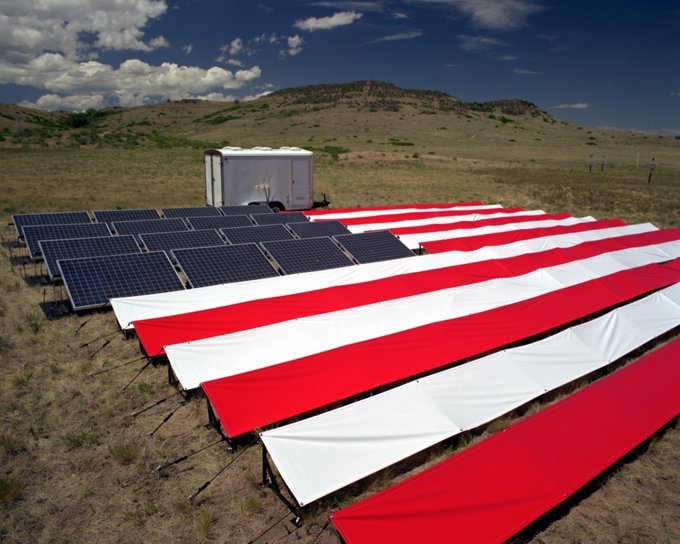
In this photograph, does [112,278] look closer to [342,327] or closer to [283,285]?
[283,285]

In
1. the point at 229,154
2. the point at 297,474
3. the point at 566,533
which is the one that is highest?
the point at 229,154

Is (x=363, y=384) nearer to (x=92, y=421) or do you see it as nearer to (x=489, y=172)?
(x=92, y=421)

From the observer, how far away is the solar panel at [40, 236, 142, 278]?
11.8 m

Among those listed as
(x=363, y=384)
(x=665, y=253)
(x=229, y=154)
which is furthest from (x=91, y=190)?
(x=665, y=253)

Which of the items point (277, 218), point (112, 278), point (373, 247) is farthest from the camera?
point (277, 218)

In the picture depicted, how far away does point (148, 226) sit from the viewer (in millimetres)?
15281

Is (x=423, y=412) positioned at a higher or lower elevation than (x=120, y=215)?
lower

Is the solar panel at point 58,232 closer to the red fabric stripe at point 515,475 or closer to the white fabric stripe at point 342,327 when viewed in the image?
the white fabric stripe at point 342,327

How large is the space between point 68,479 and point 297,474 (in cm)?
303

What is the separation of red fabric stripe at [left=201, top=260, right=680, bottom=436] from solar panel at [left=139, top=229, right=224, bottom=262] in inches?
286

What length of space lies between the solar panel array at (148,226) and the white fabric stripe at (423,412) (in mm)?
10677

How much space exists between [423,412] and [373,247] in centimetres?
842

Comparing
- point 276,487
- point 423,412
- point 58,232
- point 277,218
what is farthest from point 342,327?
point 58,232

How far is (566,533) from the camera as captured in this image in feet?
17.6
